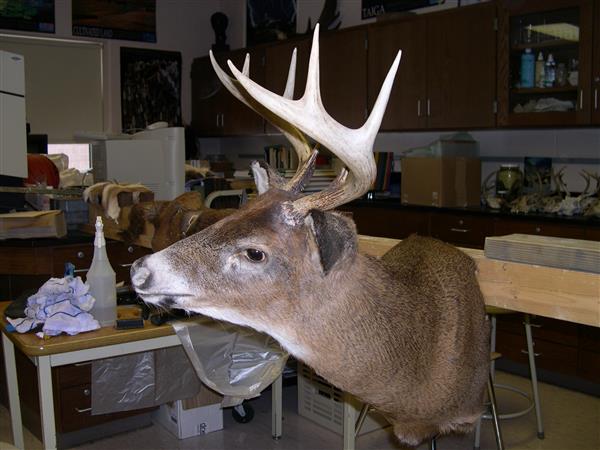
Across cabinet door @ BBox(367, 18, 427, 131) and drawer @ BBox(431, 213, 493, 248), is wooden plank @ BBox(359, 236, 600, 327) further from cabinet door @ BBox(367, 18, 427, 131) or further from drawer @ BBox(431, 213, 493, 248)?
cabinet door @ BBox(367, 18, 427, 131)

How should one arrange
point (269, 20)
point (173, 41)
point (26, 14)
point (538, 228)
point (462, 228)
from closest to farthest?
point (538, 228), point (462, 228), point (26, 14), point (269, 20), point (173, 41)

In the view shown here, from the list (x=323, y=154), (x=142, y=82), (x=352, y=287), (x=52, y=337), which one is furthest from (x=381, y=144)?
(x=352, y=287)

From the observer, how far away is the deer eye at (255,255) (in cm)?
128

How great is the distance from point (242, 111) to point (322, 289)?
6557 millimetres

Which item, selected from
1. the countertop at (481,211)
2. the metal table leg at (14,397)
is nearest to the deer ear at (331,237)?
the metal table leg at (14,397)

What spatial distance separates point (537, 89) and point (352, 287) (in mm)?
4025

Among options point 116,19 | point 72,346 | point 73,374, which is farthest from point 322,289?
point 116,19

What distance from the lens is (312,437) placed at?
3.67 m

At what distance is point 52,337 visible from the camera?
7.75 feet

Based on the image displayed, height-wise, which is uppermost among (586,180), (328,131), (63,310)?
(328,131)

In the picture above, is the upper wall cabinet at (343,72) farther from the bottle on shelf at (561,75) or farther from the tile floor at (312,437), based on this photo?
the tile floor at (312,437)

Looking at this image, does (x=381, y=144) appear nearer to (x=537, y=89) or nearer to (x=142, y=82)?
(x=537, y=89)

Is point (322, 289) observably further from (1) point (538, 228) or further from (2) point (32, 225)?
(1) point (538, 228)

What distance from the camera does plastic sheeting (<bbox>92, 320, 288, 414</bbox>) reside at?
8.67 ft
